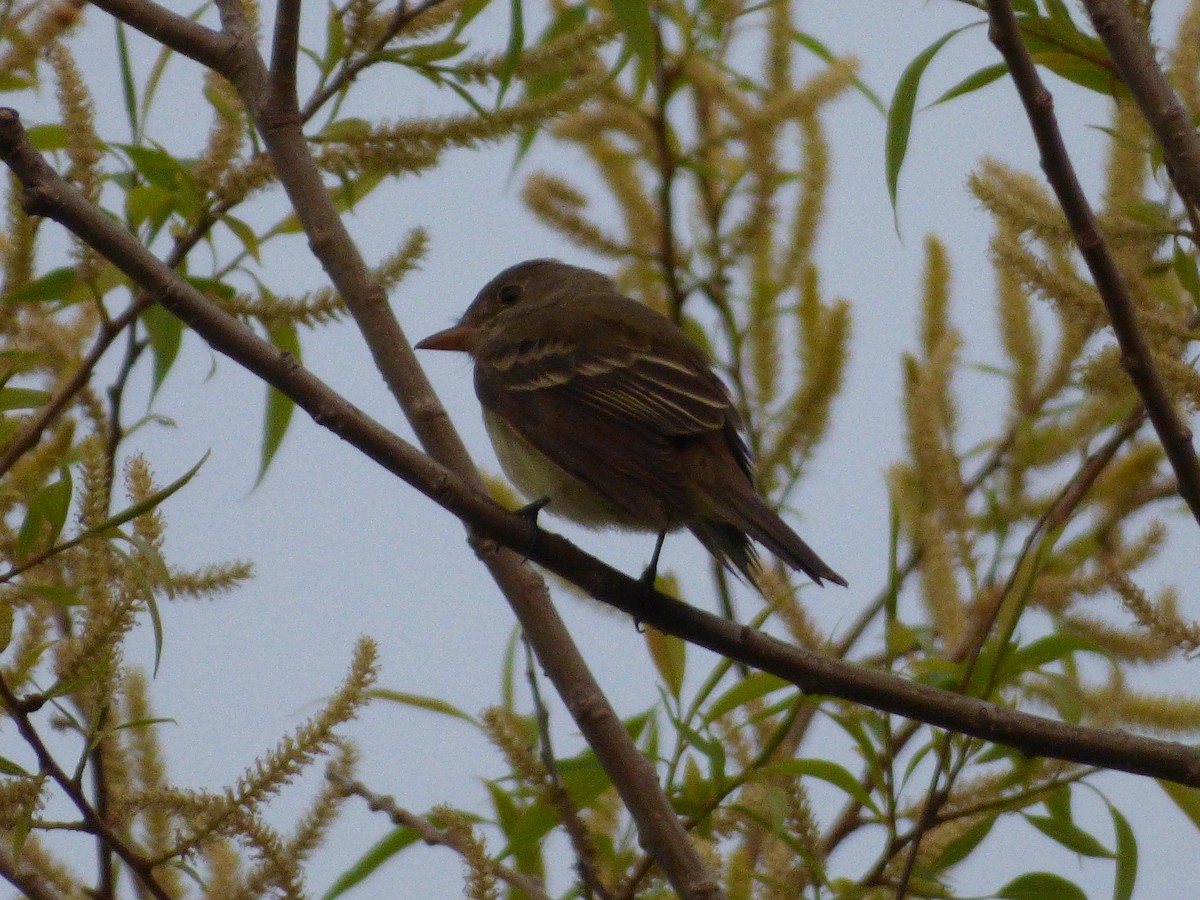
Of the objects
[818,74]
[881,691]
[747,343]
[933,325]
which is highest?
[818,74]

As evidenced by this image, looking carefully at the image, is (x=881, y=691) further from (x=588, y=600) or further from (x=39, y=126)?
(x=39, y=126)

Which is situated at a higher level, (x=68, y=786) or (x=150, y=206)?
(x=150, y=206)

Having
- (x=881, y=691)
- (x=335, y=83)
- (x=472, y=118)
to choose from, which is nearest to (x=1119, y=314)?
(x=881, y=691)

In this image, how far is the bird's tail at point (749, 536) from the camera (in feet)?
9.74

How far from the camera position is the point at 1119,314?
2268mm

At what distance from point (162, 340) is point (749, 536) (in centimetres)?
122

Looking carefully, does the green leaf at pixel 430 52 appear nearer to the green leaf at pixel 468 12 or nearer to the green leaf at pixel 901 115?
the green leaf at pixel 468 12

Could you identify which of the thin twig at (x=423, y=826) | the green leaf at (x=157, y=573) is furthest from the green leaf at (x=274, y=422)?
the green leaf at (x=157, y=573)

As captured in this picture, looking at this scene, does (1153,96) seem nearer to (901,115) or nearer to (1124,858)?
(901,115)

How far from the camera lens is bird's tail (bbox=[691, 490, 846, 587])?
297 cm

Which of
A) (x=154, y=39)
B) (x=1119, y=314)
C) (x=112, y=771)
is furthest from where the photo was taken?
(x=154, y=39)

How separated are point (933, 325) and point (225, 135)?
6.15 feet

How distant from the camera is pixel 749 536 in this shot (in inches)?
128

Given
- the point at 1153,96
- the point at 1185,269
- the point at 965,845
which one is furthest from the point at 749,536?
the point at 1153,96
